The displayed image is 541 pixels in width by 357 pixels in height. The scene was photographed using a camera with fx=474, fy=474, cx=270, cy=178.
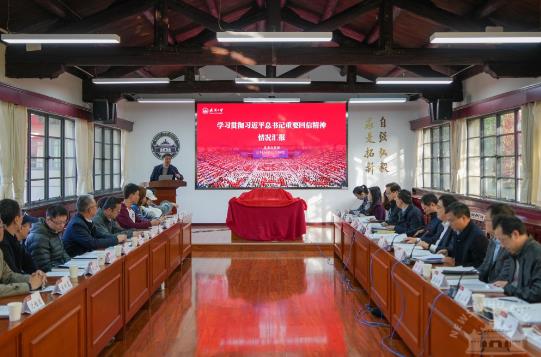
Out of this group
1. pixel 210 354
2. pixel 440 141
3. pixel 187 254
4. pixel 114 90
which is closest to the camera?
pixel 210 354

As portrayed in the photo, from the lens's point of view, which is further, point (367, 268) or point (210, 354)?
point (367, 268)

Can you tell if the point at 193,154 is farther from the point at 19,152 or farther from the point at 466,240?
the point at 466,240

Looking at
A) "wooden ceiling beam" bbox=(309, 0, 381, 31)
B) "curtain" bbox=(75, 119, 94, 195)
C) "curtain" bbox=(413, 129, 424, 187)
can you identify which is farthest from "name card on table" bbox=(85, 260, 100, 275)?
"curtain" bbox=(413, 129, 424, 187)

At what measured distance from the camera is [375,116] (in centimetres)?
1067

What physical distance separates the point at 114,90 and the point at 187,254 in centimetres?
332

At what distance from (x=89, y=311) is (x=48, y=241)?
0.76 metres

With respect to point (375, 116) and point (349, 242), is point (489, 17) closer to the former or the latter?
point (349, 242)

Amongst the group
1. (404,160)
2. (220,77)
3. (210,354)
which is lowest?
(210,354)

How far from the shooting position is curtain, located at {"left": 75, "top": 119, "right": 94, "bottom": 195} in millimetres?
8125

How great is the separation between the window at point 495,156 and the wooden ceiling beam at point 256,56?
3.67 feet

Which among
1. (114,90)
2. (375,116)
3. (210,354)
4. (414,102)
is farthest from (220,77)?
(210,354)

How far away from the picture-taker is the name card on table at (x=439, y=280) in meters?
2.75

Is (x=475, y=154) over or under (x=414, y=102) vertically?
under

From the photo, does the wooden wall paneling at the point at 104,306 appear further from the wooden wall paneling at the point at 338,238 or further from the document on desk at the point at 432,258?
the wooden wall paneling at the point at 338,238
